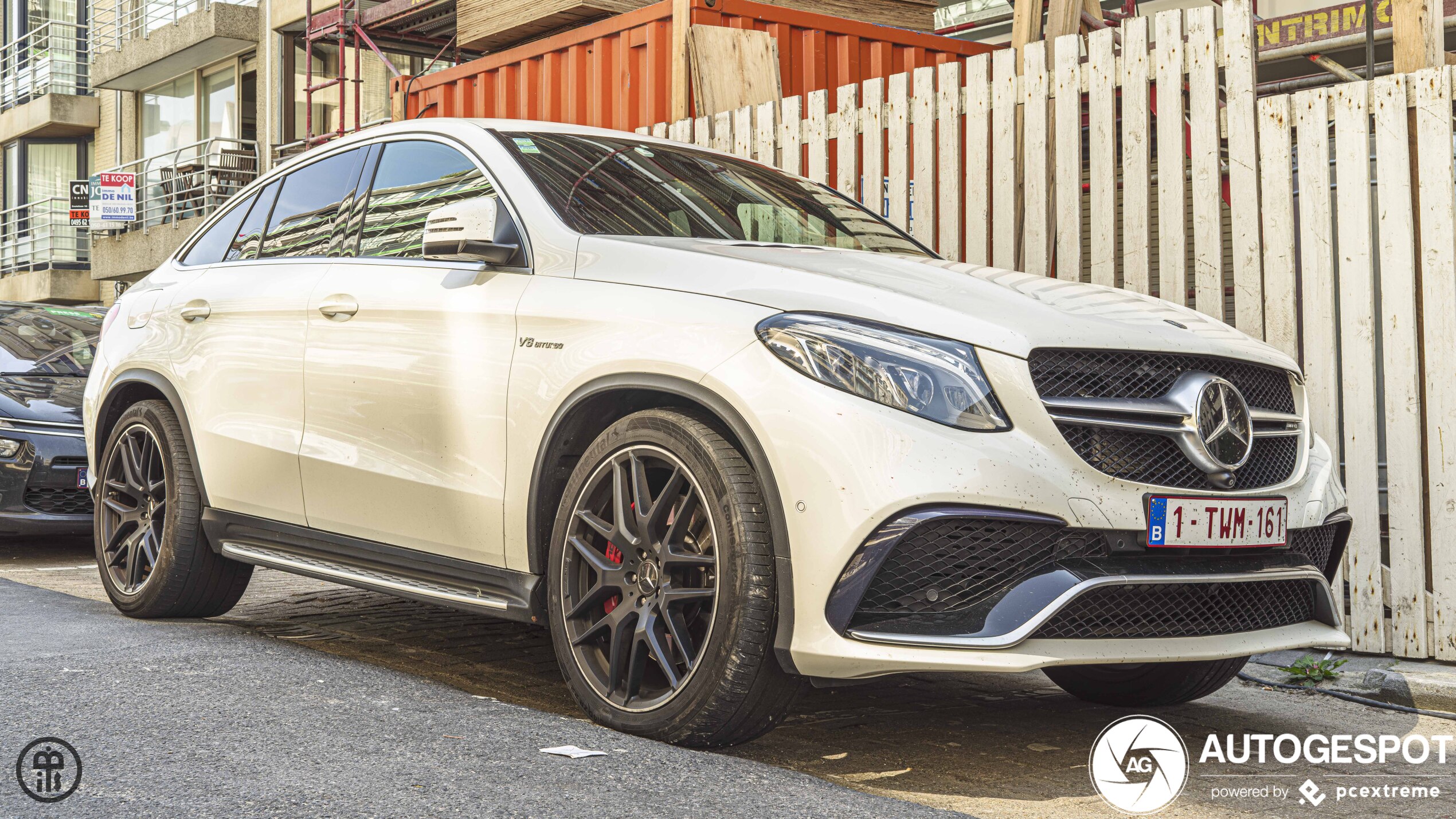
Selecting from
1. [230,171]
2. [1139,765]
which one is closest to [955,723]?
[1139,765]

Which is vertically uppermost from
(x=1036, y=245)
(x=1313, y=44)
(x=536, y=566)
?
(x=1313, y=44)

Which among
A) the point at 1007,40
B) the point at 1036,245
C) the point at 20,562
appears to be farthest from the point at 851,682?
the point at 1007,40

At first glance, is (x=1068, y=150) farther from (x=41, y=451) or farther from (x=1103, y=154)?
(x=41, y=451)

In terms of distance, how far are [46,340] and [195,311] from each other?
4.72 meters

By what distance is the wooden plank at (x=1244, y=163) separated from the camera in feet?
17.9

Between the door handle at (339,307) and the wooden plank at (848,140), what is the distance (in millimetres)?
3043

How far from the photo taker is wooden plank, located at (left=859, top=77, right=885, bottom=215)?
6.79 m

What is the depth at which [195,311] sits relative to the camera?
519 centimetres

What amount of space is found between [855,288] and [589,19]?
825cm

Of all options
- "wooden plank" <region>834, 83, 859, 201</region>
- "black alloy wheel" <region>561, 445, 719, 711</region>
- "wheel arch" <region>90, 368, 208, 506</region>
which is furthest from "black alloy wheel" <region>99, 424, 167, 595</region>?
"wooden plank" <region>834, 83, 859, 201</region>

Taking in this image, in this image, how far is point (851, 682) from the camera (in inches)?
183

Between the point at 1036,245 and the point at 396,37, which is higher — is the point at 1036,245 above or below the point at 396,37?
below

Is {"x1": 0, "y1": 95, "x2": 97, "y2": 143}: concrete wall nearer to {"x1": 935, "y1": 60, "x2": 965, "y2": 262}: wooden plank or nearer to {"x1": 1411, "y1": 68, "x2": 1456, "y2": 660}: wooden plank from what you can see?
{"x1": 935, "y1": 60, "x2": 965, "y2": 262}: wooden plank

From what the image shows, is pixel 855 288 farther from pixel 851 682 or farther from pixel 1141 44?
pixel 1141 44
